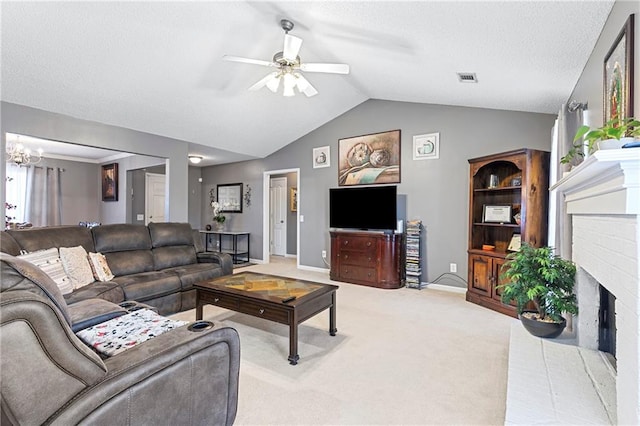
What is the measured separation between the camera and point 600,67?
2.15 metres

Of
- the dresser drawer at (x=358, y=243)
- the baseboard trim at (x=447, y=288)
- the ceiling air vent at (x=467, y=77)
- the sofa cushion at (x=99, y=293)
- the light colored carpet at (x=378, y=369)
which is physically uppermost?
the ceiling air vent at (x=467, y=77)

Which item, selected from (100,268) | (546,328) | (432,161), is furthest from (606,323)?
(100,268)

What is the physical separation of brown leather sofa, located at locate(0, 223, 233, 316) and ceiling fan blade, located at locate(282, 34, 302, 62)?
262cm

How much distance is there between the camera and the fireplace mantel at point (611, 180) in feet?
3.49

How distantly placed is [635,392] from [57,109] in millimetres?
5268

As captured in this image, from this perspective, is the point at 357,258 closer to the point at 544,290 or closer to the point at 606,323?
the point at 544,290

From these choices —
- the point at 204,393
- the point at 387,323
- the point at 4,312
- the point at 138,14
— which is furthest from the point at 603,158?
the point at 138,14

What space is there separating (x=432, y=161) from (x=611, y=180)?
3.59m

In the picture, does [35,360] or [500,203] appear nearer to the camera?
[35,360]

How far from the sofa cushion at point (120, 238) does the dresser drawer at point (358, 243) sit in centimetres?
282

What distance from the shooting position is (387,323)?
3.26 meters

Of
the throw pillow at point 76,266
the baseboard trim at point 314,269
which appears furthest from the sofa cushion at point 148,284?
the baseboard trim at point 314,269

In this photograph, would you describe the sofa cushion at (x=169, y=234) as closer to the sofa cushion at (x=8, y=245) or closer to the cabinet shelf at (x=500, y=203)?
the sofa cushion at (x=8, y=245)

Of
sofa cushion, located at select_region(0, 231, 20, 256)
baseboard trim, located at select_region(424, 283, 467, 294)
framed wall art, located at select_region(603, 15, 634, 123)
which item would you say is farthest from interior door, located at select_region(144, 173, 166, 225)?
framed wall art, located at select_region(603, 15, 634, 123)
